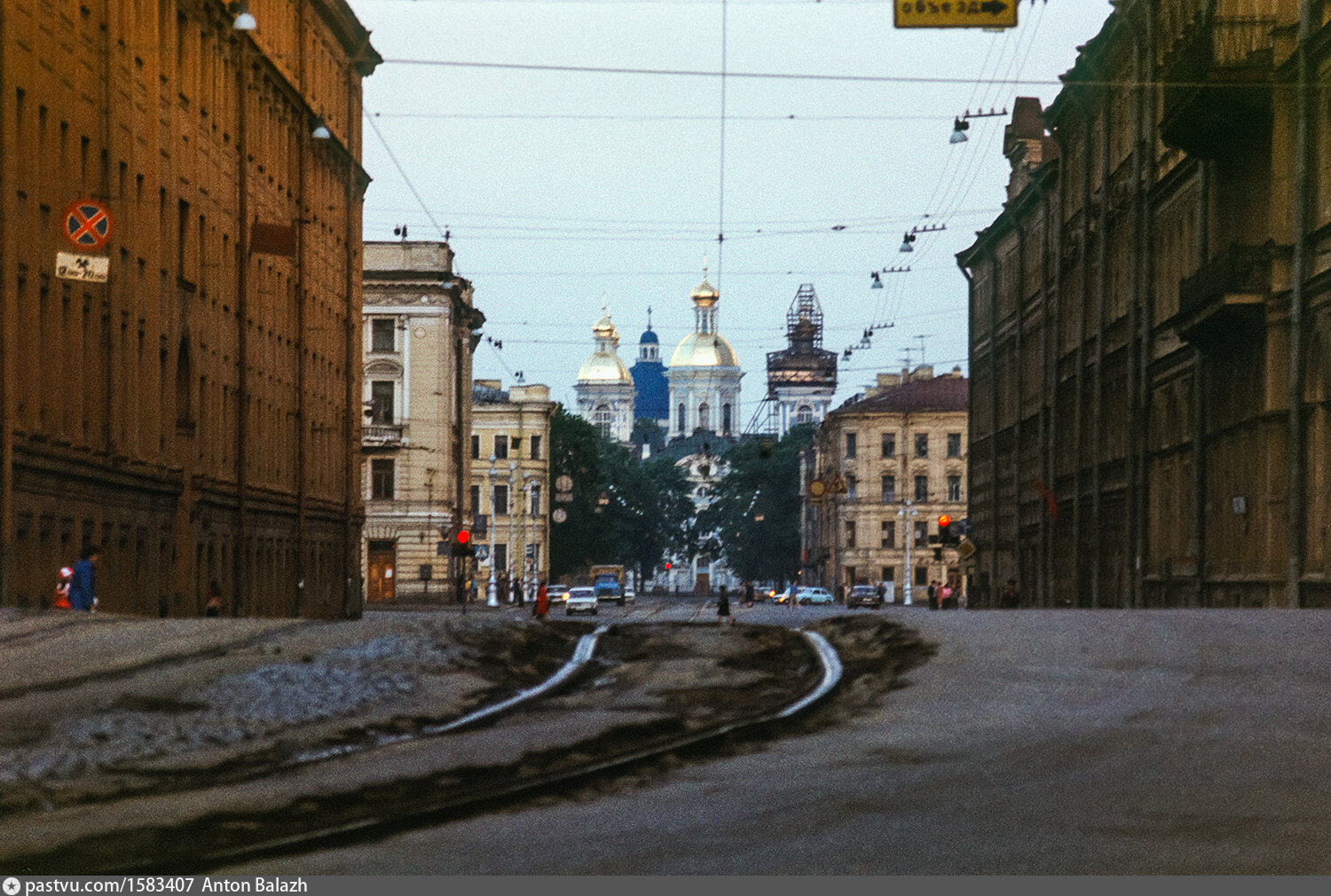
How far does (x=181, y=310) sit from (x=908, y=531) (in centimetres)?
8321

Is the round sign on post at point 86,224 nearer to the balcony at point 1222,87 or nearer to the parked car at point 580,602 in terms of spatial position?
the balcony at point 1222,87

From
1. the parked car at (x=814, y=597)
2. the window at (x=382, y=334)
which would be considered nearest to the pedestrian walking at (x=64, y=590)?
the window at (x=382, y=334)

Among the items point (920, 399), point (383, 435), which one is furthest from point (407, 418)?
point (920, 399)

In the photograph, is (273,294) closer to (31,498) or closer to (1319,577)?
(31,498)

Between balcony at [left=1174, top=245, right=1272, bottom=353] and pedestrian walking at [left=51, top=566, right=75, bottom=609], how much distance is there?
2156 centimetres

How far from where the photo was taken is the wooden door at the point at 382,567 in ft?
309

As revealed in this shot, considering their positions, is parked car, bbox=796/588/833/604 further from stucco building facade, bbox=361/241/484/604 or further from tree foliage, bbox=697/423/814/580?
tree foliage, bbox=697/423/814/580

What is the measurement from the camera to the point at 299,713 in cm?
1817

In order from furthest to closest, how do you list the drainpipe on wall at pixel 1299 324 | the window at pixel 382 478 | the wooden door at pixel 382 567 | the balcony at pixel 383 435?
1. the window at pixel 382 478
2. the balcony at pixel 383 435
3. the wooden door at pixel 382 567
4. the drainpipe on wall at pixel 1299 324

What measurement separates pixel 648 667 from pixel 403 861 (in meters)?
12.5

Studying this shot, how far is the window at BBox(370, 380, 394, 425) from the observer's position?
9581 centimetres

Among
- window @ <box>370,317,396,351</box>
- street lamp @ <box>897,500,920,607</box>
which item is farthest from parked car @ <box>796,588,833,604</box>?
window @ <box>370,317,396,351</box>

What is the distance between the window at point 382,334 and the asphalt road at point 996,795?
77.1 m

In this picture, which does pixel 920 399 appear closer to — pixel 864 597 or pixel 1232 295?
pixel 864 597
